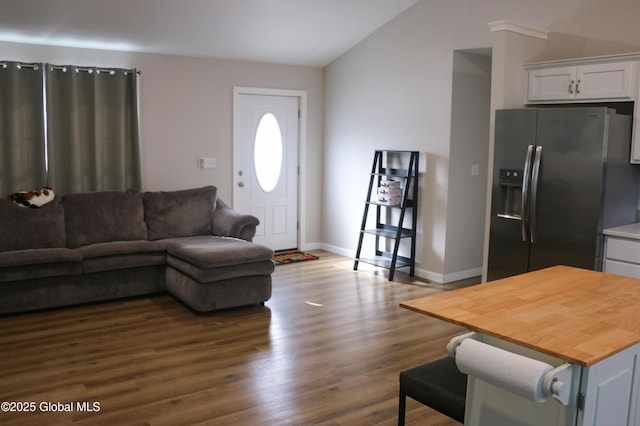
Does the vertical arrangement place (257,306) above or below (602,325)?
below

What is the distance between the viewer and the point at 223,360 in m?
3.94

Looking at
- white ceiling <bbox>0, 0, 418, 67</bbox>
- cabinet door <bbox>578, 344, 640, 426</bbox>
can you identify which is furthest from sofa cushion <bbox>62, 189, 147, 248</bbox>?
cabinet door <bbox>578, 344, 640, 426</bbox>

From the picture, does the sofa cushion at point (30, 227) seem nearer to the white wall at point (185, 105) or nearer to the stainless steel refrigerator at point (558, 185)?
the white wall at point (185, 105)

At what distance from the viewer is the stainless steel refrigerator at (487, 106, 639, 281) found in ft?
13.5

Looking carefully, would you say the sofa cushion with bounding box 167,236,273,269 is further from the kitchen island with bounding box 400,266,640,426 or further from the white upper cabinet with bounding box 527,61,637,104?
the kitchen island with bounding box 400,266,640,426

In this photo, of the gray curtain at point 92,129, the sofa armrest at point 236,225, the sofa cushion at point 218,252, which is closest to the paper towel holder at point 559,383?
the sofa cushion at point 218,252

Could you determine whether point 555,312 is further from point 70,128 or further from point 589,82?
point 70,128

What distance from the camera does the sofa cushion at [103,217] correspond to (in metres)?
5.37

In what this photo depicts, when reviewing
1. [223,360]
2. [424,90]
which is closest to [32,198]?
[223,360]

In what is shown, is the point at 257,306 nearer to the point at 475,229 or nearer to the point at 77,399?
the point at 77,399

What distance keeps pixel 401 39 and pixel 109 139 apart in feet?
10.8

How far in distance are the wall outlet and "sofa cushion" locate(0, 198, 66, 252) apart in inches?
71.5

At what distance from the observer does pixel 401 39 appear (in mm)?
6383

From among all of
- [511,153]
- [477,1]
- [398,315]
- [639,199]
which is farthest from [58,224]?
[639,199]
